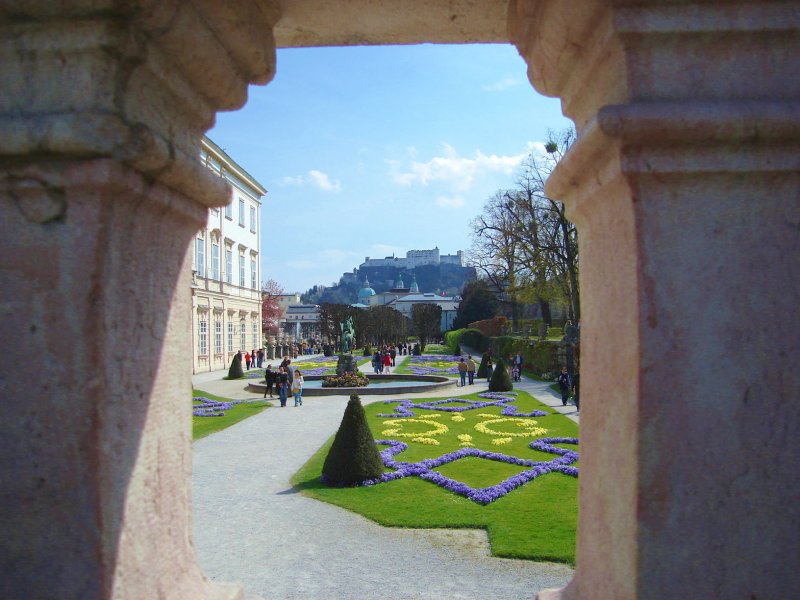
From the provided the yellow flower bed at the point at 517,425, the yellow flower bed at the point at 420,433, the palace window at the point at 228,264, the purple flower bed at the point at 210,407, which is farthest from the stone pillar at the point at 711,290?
the palace window at the point at 228,264

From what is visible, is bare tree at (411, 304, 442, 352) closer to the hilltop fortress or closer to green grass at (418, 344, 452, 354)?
green grass at (418, 344, 452, 354)

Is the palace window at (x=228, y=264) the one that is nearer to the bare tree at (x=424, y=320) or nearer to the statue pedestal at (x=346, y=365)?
the statue pedestal at (x=346, y=365)

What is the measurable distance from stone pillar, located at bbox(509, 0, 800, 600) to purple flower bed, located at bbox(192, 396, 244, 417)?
1682 cm

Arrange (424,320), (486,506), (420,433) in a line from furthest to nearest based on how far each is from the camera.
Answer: (424,320)
(420,433)
(486,506)

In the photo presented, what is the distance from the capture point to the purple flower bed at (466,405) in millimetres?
16391

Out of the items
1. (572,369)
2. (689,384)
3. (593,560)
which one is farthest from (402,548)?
(572,369)

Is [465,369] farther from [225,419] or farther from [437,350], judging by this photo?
[437,350]

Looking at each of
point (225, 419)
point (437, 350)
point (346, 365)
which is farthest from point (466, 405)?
point (437, 350)

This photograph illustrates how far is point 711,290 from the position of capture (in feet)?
5.47

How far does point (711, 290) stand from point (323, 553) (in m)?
5.88

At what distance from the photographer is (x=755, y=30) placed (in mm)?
1686

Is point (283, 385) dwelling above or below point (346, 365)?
below

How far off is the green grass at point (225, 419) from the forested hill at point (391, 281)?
144 metres

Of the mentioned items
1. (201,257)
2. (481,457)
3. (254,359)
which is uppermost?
(201,257)
